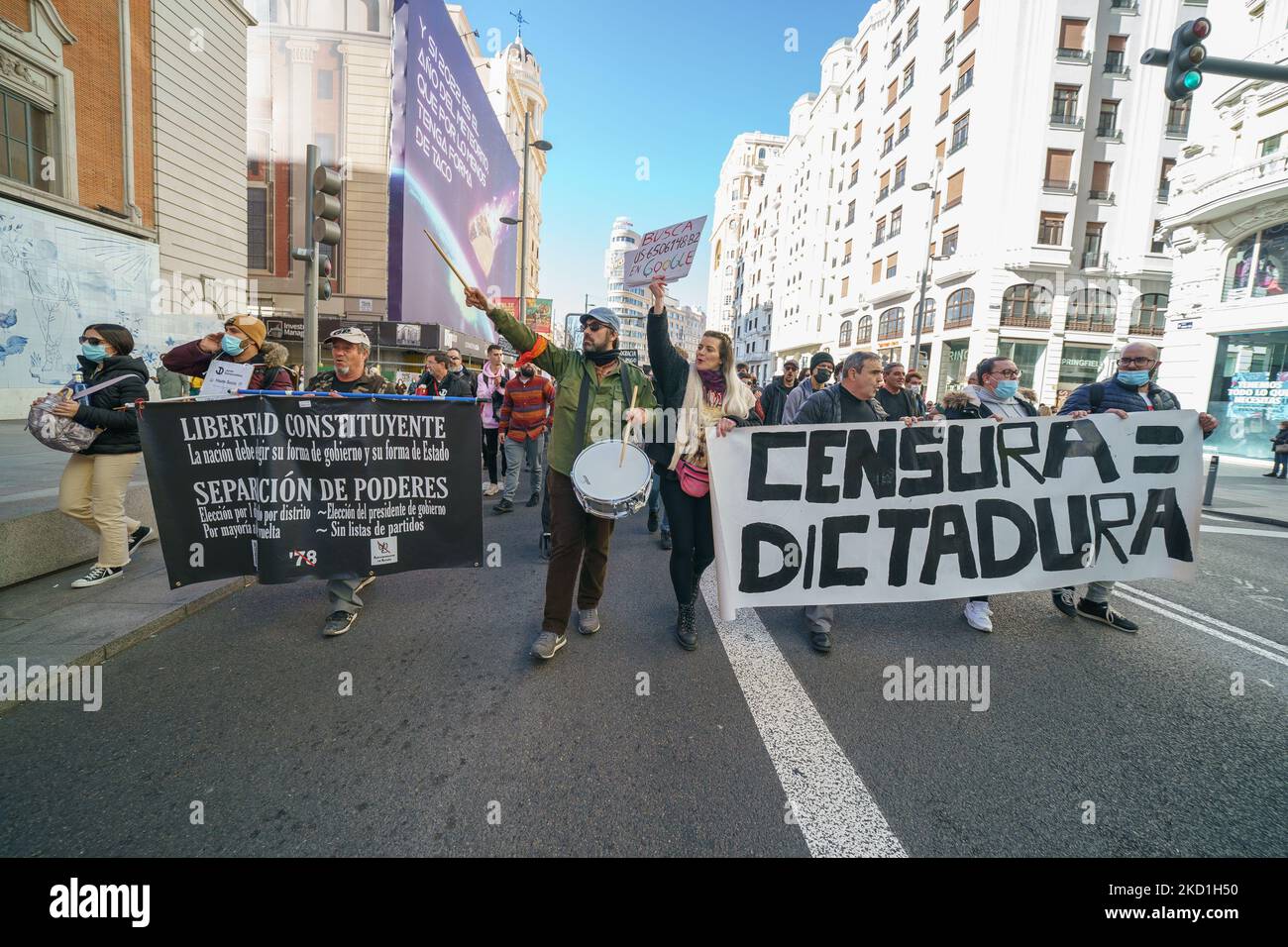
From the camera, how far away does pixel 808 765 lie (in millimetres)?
2400

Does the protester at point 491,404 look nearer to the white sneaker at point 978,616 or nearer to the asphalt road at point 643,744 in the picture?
the asphalt road at point 643,744

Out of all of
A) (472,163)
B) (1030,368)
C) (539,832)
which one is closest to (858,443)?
(539,832)

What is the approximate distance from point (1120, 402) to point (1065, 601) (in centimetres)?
156

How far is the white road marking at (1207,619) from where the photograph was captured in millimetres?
3877

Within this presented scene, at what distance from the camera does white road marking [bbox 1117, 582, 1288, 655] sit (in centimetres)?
388

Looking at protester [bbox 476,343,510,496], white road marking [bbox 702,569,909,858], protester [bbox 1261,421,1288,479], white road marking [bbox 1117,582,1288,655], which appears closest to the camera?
white road marking [bbox 702,569,909,858]

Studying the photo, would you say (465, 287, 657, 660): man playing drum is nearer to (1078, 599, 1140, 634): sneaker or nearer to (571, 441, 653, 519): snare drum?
(571, 441, 653, 519): snare drum

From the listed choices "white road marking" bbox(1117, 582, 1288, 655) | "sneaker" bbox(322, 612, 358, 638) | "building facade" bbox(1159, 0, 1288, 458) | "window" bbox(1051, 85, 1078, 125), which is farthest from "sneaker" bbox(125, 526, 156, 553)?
"window" bbox(1051, 85, 1078, 125)

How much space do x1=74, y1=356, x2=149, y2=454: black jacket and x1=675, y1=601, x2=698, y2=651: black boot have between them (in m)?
3.99

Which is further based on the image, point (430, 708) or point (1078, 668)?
point (1078, 668)

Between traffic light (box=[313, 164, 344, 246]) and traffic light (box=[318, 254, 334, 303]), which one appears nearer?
traffic light (box=[313, 164, 344, 246])
